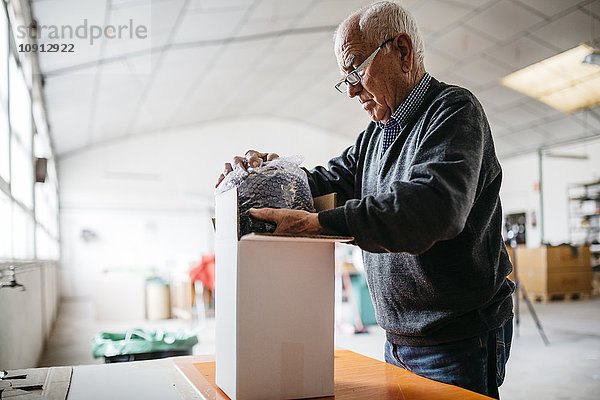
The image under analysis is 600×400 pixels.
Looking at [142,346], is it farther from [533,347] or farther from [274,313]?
[533,347]

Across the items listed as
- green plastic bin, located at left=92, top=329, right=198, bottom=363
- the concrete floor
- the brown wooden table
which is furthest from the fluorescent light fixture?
the brown wooden table

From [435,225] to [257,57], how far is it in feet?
21.0

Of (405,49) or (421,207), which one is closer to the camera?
(421,207)

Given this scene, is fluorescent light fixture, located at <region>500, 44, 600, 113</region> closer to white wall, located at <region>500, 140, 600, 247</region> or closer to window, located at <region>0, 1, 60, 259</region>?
white wall, located at <region>500, 140, 600, 247</region>

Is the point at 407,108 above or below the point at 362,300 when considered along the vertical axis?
above

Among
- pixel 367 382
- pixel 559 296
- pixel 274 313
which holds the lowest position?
pixel 559 296

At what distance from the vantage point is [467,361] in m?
0.94

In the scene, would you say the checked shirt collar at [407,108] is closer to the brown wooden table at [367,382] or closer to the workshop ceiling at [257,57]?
the brown wooden table at [367,382]

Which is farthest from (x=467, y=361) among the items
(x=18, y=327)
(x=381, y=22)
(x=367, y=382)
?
(x=18, y=327)

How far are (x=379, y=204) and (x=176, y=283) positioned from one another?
6715 mm

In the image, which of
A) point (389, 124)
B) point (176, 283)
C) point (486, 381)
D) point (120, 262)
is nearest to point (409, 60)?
point (389, 124)

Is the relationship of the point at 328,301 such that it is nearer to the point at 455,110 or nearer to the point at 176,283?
the point at 455,110

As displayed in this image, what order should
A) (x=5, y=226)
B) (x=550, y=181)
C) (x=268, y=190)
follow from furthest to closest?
(x=550, y=181), (x=5, y=226), (x=268, y=190)

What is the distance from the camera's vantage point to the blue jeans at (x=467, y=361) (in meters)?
0.93
